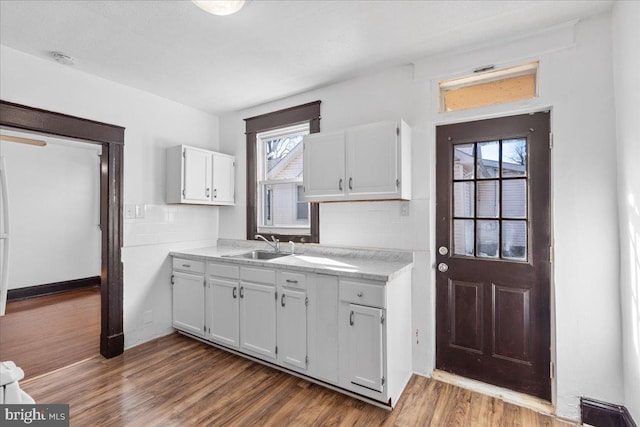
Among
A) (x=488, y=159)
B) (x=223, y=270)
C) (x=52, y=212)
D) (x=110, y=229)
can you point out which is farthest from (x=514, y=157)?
(x=52, y=212)

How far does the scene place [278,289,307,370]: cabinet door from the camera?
2.36 metres

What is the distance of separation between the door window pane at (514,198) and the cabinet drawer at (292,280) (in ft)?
5.19

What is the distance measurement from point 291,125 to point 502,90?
6.45 ft

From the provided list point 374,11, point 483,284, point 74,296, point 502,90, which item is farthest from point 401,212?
point 74,296

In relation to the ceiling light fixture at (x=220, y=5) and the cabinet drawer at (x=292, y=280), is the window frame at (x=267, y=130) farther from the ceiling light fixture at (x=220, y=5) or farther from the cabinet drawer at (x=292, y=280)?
the ceiling light fixture at (x=220, y=5)

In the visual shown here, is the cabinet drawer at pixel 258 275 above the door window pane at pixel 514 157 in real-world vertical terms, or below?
below

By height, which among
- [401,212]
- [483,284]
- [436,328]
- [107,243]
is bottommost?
[436,328]

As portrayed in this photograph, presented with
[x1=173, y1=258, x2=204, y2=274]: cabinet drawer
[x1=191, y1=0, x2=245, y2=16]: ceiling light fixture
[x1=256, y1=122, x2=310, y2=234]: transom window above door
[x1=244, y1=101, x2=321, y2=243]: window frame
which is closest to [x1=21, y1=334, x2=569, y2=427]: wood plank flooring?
[x1=173, y1=258, x2=204, y2=274]: cabinet drawer

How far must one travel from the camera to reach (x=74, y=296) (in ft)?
16.2

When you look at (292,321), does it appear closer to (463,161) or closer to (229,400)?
(229,400)

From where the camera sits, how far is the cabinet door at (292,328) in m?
2.36

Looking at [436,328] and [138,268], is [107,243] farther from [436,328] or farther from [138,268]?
[436,328]

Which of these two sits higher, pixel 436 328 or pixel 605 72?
pixel 605 72

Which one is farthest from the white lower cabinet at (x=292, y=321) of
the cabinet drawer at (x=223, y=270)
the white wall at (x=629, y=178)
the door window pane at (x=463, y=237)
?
the white wall at (x=629, y=178)
